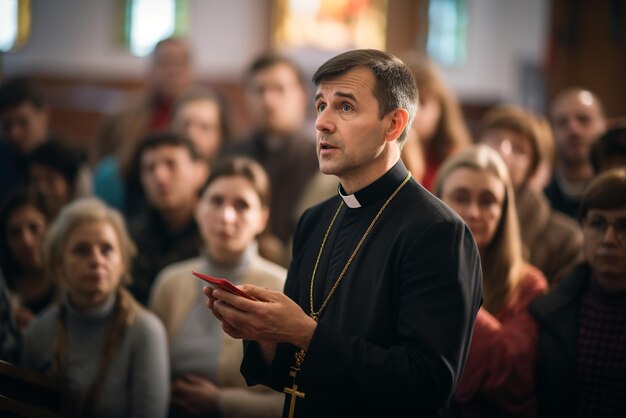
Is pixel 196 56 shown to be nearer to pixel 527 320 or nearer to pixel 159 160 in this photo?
pixel 159 160

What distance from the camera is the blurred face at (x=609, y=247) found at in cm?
297

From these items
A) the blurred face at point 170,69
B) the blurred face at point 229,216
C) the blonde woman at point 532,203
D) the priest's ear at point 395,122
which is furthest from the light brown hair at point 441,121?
the priest's ear at point 395,122

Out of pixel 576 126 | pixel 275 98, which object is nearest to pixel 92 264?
pixel 275 98

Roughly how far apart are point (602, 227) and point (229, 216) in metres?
1.52

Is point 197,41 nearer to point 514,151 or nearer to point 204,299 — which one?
point 514,151

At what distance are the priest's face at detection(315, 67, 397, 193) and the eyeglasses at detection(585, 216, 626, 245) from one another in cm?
119

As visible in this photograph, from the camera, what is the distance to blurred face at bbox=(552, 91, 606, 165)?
4590 mm

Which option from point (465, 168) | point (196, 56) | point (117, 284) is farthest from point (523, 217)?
point (196, 56)

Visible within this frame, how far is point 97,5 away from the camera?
1161cm

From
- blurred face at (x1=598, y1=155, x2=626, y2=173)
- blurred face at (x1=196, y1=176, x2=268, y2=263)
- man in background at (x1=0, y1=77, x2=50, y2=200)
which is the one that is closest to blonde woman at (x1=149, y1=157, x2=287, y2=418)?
blurred face at (x1=196, y1=176, x2=268, y2=263)

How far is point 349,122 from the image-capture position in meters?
2.15

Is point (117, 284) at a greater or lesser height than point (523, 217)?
lesser

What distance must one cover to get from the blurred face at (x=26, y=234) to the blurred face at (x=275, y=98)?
4.39 ft

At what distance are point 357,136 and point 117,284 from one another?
170cm
